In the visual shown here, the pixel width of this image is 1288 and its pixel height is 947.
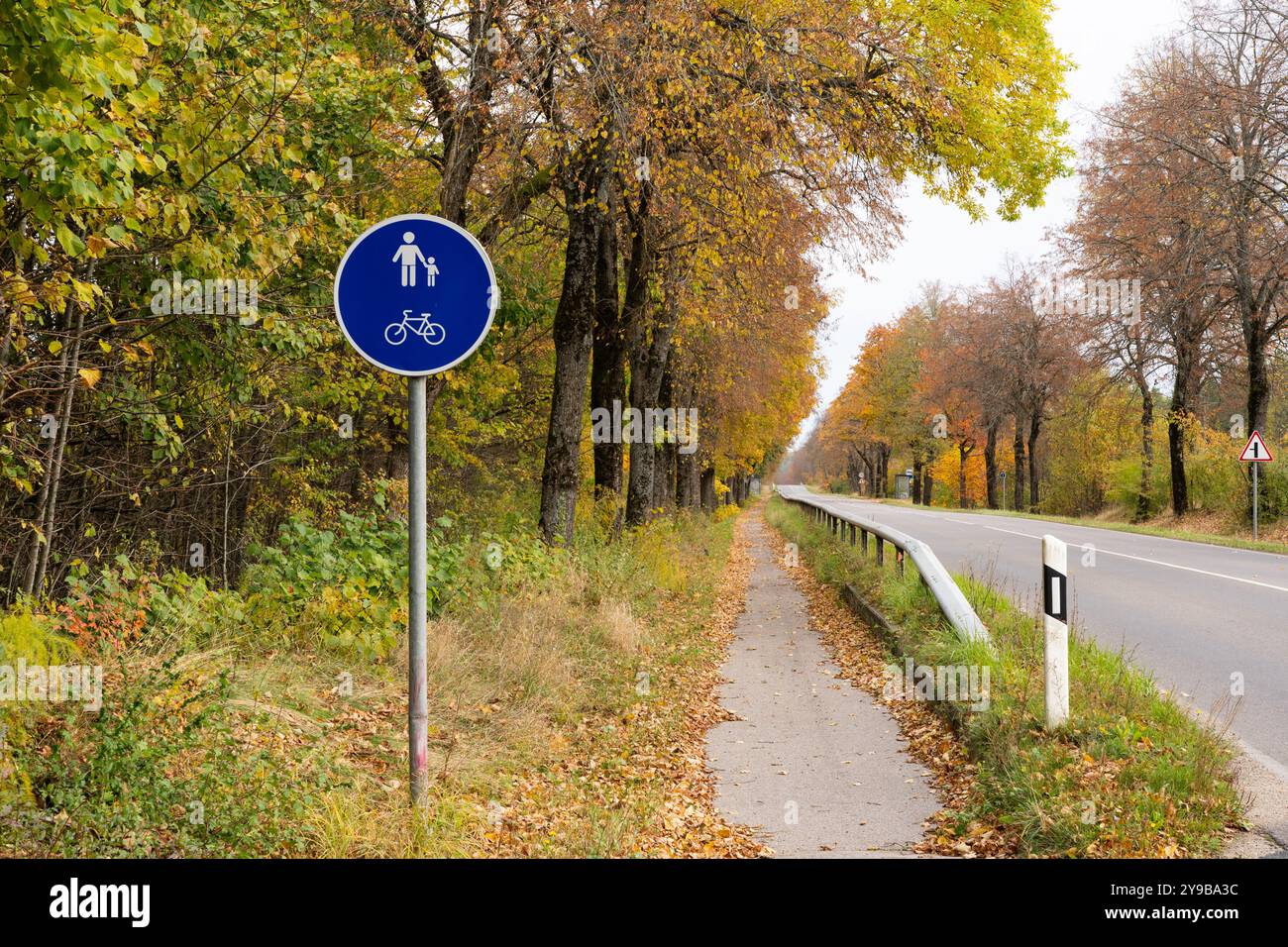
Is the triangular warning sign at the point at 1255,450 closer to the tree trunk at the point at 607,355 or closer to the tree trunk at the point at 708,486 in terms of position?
the tree trunk at the point at 607,355

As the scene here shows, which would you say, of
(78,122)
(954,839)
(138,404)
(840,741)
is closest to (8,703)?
(78,122)

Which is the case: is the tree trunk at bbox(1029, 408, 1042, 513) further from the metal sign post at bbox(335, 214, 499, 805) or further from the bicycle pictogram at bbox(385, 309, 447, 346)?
the bicycle pictogram at bbox(385, 309, 447, 346)

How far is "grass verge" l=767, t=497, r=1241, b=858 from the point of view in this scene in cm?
467

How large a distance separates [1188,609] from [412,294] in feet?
33.8

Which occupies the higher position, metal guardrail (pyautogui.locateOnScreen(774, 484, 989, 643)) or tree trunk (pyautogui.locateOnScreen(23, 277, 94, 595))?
tree trunk (pyautogui.locateOnScreen(23, 277, 94, 595))

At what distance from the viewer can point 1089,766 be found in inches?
214

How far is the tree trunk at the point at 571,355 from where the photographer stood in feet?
41.6

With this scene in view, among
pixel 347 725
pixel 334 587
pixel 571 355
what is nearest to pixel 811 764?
pixel 347 725

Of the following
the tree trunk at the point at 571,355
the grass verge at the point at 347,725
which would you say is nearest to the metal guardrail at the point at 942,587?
the grass verge at the point at 347,725

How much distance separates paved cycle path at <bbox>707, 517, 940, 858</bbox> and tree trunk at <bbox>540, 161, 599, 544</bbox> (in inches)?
133

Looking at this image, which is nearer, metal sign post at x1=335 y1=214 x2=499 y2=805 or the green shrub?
metal sign post at x1=335 y1=214 x2=499 y2=805

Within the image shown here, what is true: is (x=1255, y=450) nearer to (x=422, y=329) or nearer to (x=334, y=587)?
(x=334, y=587)

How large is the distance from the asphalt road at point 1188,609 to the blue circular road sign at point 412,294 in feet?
17.3

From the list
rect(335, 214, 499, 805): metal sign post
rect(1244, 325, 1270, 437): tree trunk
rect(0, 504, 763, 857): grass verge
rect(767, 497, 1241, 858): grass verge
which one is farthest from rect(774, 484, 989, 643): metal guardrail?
rect(1244, 325, 1270, 437): tree trunk
